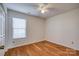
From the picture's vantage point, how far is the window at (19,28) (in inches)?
64.8

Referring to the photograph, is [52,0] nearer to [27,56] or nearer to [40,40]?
[40,40]

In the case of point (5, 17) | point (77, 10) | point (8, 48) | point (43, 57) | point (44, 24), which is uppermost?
point (77, 10)

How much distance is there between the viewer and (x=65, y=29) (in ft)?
5.67

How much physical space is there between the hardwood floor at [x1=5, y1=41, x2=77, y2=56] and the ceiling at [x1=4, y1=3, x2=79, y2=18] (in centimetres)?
57

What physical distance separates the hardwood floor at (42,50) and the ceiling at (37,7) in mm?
571

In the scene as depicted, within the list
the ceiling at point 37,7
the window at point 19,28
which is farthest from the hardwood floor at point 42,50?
the ceiling at point 37,7

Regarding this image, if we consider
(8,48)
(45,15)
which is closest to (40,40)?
(45,15)

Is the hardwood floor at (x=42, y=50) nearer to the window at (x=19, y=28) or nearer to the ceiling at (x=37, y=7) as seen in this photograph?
the window at (x=19, y=28)

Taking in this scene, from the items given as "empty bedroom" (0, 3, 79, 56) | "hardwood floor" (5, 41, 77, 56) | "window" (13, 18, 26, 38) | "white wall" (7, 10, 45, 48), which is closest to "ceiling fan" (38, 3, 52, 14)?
"empty bedroom" (0, 3, 79, 56)

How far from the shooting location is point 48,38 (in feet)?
5.97

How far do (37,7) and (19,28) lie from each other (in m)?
0.51

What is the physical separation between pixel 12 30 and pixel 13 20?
0.18 m

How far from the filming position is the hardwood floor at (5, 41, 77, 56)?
1.66 metres

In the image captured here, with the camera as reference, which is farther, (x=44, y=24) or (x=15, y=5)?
(x=44, y=24)
